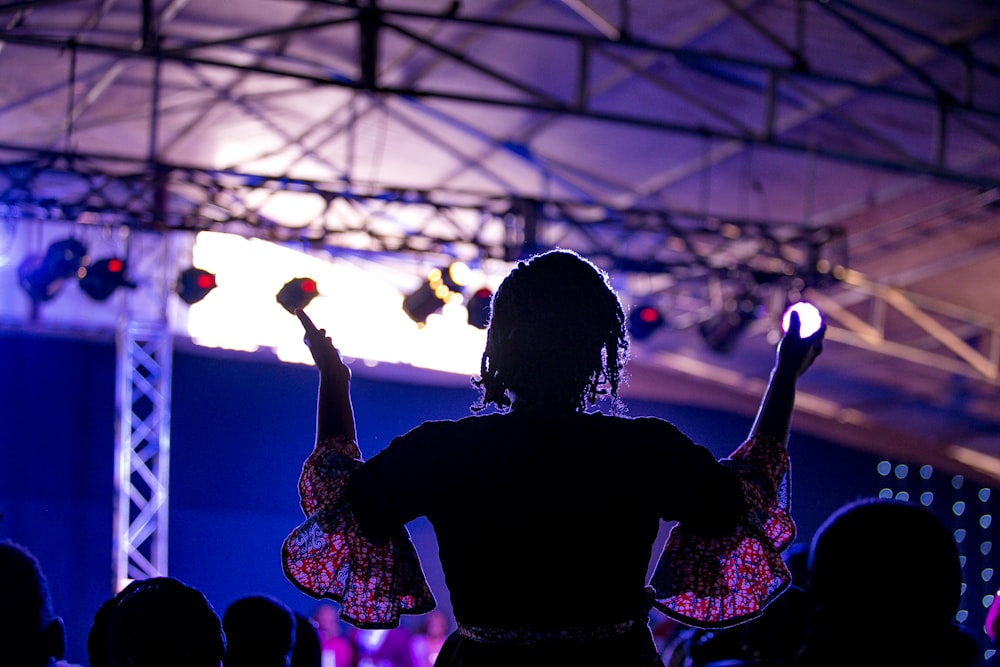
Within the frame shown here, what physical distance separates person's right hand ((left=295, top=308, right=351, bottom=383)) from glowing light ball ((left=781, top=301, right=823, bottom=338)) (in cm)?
70

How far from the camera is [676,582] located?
5.46 feet

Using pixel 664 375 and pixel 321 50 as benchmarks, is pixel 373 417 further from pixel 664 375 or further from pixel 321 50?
pixel 321 50

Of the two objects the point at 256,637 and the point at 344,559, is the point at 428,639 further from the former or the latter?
the point at 344,559

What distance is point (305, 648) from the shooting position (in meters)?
2.94

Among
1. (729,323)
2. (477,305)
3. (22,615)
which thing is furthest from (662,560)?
(729,323)

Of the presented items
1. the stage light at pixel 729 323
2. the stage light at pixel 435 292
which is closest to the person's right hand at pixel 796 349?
the stage light at pixel 435 292

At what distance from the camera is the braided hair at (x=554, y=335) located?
65.4 inches

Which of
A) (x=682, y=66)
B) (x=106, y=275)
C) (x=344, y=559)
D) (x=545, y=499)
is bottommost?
(x=344, y=559)

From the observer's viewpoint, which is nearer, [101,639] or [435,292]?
[101,639]

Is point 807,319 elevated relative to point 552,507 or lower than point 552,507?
elevated

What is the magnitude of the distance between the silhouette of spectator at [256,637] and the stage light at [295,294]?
785mm

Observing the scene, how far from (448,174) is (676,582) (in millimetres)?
8137

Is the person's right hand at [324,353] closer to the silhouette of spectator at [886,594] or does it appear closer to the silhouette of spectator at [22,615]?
the silhouette of spectator at [22,615]

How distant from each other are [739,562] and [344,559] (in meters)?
0.59
